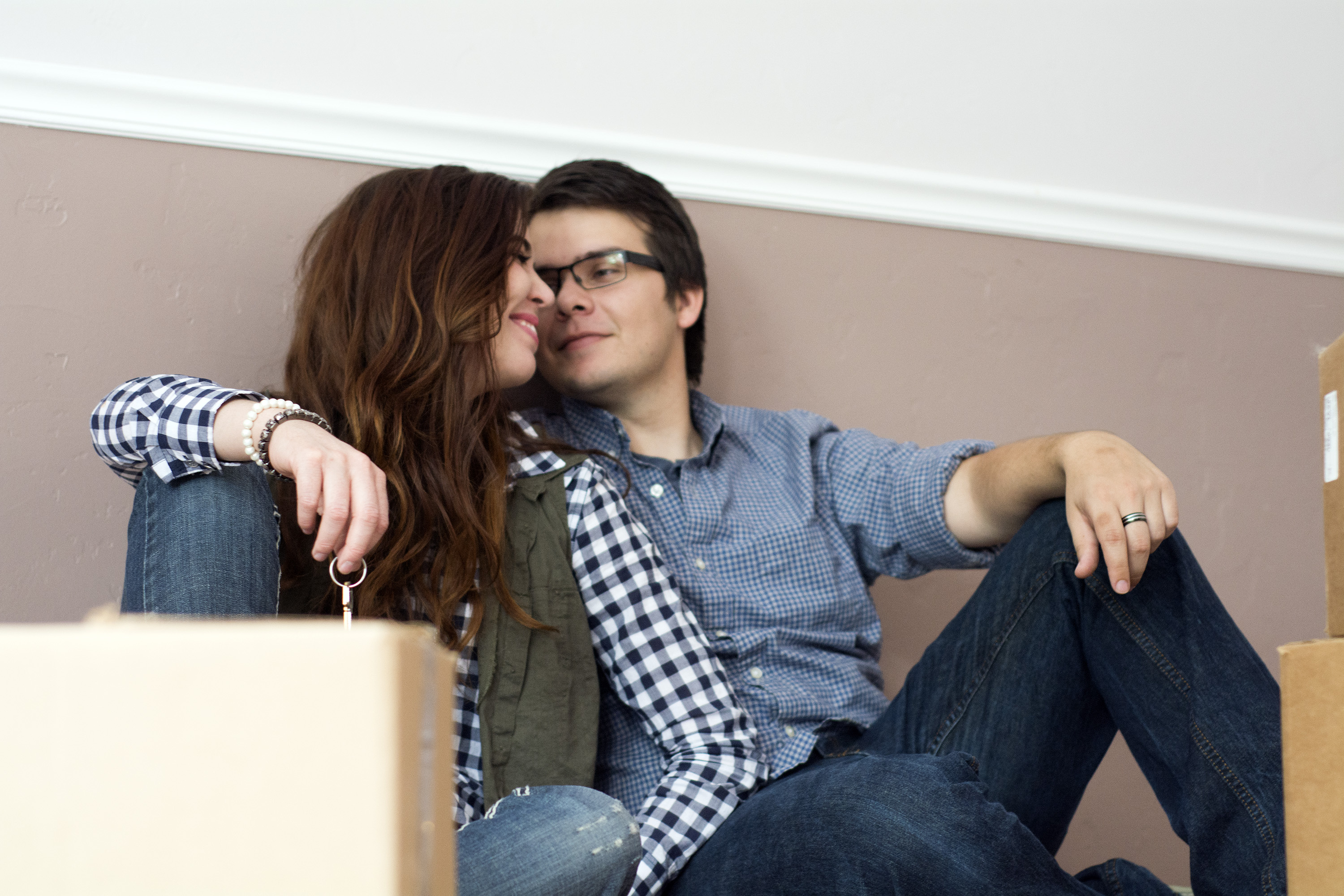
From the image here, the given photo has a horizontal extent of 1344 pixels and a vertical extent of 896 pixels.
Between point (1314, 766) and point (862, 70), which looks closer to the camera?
point (1314, 766)

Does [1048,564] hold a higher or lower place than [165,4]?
lower

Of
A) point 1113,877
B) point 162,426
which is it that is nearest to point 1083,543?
point 1113,877

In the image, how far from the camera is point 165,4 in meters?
1.44

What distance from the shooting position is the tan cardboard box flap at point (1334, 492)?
0.62 metres

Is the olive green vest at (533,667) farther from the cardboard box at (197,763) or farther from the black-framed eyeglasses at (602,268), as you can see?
the cardboard box at (197,763)

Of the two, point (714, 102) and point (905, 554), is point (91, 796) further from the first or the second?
point (714, 102)

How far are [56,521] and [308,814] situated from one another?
1209 mm

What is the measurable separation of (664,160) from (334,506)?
1.04m

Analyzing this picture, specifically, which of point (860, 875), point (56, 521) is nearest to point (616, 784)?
point (860, 875)

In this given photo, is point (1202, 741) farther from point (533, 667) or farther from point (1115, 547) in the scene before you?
point (533, 667)

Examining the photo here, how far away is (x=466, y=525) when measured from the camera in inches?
45.5

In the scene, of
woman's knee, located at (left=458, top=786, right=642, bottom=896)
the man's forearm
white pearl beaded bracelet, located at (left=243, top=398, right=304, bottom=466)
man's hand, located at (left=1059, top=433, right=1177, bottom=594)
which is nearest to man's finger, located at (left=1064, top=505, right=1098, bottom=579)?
man's hand, located at (left=1059, top=433, right=1177, bottom=594)

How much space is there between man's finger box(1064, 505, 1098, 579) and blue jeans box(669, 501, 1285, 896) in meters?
0.04

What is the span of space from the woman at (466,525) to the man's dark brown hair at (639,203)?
153 mm
